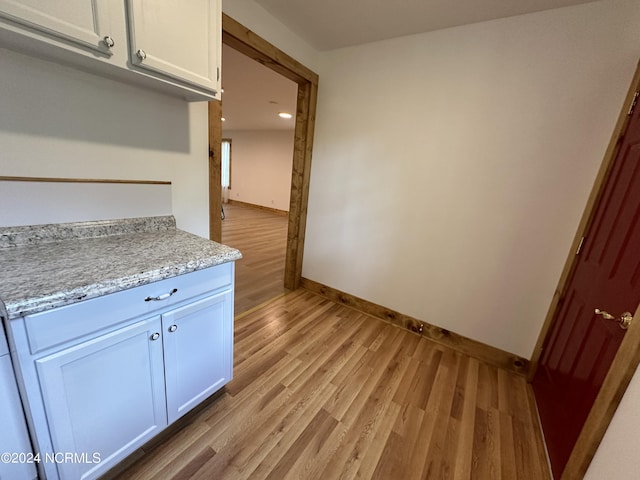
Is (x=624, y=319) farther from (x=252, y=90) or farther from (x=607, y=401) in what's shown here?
(x=252, y=90)

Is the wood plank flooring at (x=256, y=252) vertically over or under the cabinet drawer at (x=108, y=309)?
under

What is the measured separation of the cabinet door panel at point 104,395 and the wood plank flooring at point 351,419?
0.22 m

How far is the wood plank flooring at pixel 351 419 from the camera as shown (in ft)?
3.99

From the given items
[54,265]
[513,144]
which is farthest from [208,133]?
[513,144]

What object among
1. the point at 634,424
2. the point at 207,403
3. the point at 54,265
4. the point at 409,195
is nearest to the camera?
the point at 634,424

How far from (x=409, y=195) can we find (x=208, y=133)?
1618 millimetres

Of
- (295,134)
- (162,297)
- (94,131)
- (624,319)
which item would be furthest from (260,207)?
(624,319)

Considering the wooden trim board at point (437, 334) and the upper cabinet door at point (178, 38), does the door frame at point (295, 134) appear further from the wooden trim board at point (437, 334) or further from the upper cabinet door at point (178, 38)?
the wooden trim board at point (437, 334)

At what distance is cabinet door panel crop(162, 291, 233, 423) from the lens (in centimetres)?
115

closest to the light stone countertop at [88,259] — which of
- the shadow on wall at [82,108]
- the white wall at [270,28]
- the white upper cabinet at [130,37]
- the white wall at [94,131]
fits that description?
the white wall at [94,131]

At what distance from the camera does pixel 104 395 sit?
961 mm

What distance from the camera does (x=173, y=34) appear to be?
114 cm

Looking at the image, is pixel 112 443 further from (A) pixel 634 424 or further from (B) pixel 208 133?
(A) pixel 634 424

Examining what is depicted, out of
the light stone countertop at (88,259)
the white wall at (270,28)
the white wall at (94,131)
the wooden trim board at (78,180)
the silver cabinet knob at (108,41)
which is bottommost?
the light stone countertop at (88,259)
